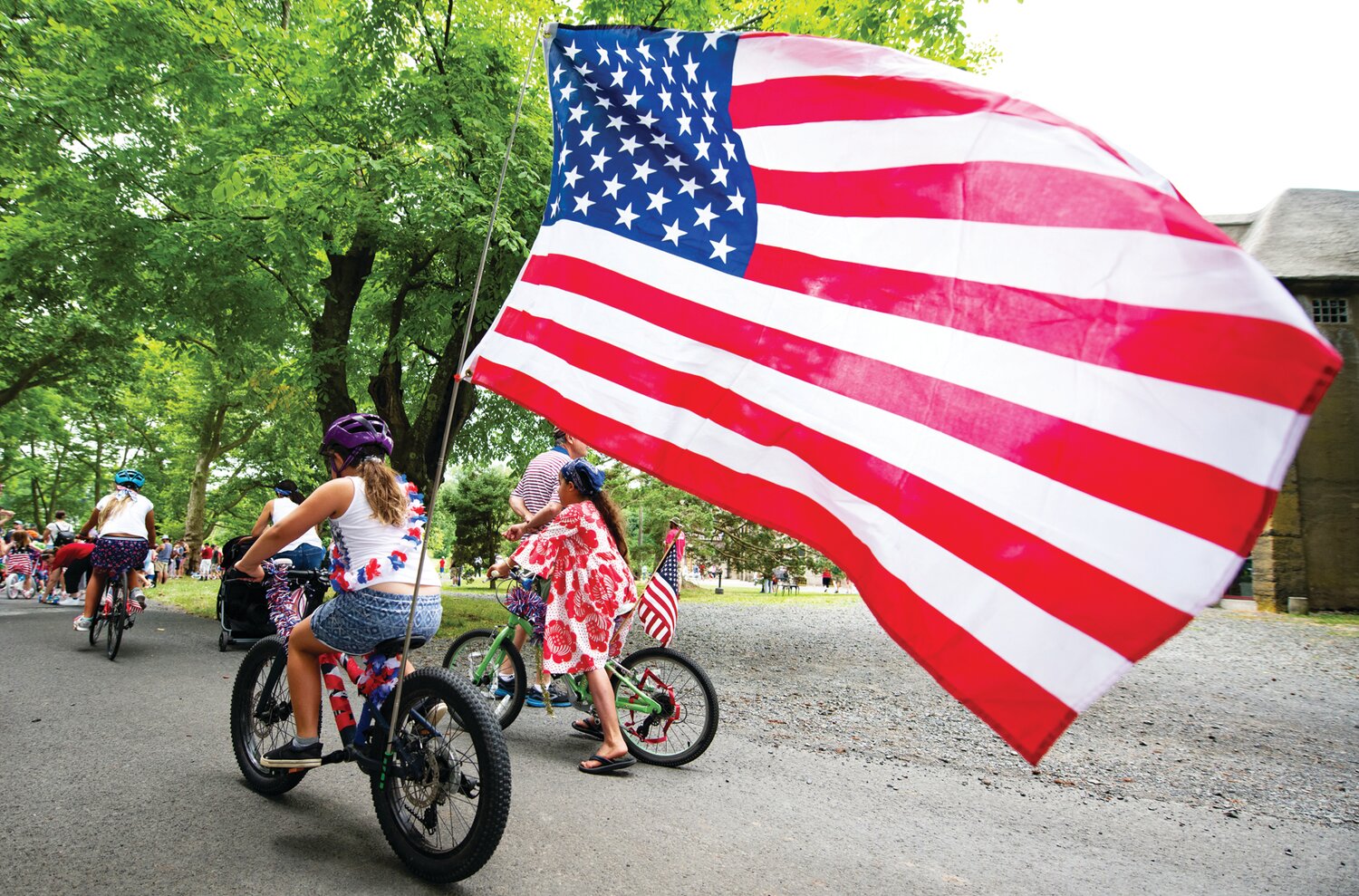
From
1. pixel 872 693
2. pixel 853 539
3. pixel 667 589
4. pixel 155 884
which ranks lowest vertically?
pixel 872 693

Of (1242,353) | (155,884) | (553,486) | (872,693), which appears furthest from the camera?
(872,693)

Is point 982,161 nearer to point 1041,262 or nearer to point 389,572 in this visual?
point 1041,262

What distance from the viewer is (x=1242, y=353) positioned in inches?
73.0

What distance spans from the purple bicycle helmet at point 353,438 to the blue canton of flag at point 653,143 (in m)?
1.39

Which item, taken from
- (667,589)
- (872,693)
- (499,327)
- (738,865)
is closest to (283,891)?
(738,865)

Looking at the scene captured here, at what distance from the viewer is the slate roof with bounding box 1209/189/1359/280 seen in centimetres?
2286

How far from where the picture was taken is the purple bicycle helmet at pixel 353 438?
3891mm

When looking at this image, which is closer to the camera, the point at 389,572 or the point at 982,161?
the point at 982,161

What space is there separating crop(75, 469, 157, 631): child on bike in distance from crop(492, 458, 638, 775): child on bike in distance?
5643 millimetres

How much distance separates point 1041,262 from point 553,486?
16.2ft

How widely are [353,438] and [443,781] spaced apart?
5.25 feet

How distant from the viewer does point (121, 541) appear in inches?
347

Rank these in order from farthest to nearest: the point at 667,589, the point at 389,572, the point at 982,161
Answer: the point at 667,589, the point at 389,572, the point at 982,161

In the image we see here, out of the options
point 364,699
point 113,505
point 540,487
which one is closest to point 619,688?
point 540,487
